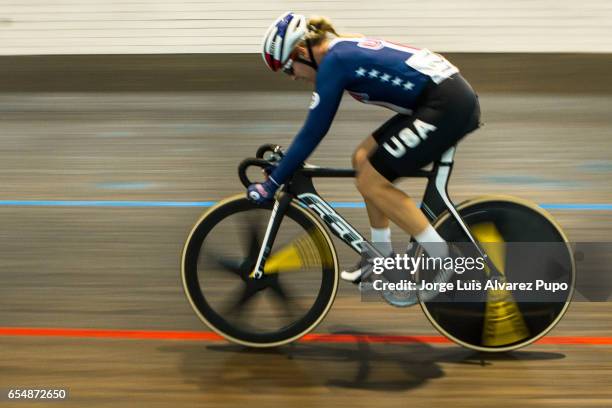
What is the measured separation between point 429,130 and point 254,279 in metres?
1.16

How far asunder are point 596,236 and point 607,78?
21.5 feet

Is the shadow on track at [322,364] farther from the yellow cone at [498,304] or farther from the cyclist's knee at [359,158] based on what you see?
the cyclist's knee at [359,158]

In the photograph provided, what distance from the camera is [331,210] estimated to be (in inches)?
179

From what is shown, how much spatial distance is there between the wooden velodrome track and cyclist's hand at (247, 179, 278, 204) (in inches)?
34.1

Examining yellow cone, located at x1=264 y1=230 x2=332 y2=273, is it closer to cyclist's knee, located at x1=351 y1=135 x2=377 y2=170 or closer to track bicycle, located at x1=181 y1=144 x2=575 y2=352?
track bicycle, located at x1=181 y1=144 x2=575 y2=352

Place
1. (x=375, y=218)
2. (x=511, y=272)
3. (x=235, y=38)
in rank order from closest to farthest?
(x=511, y=272)
(x=375, y=218)
(x=235, y=38)

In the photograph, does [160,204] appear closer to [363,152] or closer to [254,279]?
[254,279]

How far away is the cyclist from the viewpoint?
422 centimetres

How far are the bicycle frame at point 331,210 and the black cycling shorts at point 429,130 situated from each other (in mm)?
89

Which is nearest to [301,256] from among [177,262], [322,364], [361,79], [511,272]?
[322,364]

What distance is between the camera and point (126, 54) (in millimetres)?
14727

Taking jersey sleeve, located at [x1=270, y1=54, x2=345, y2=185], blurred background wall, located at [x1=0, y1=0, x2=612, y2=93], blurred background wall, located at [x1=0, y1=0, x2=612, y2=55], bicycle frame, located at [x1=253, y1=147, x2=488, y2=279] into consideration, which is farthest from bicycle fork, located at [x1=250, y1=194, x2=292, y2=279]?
blurred background wall, located at [x1=0, y1=0, x2=612, y2=55]

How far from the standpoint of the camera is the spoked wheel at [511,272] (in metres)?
4.46

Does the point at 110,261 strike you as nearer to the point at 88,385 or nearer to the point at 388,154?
the point at 88,385
